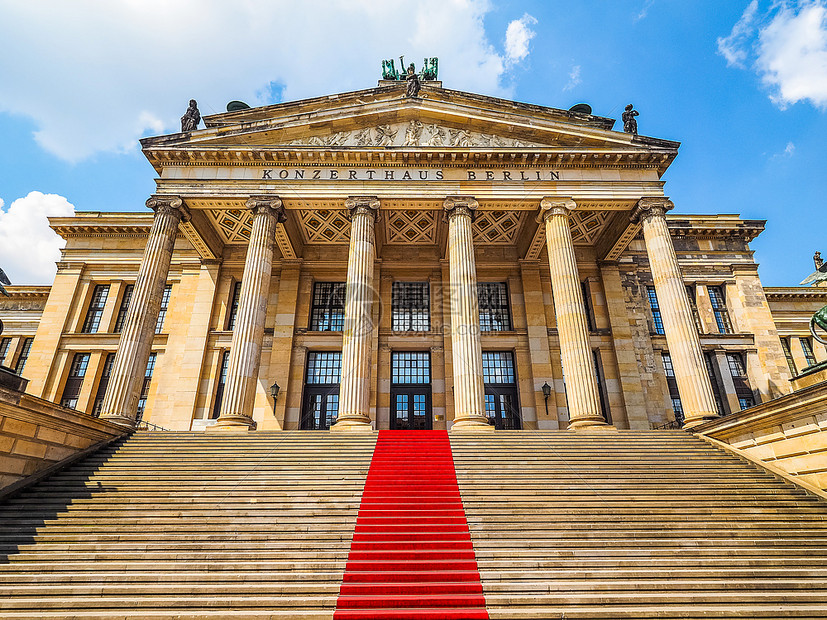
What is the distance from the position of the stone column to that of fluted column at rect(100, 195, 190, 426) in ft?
54.6

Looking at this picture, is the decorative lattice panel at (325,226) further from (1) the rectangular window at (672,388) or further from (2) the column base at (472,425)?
(1) the rectangular window at (672,388)

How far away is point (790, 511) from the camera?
10.1 m

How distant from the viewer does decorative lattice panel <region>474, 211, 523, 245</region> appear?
23.2m

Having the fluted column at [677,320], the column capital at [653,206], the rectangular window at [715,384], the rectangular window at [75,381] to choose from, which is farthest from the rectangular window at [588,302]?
the rectangular window at [75,381]

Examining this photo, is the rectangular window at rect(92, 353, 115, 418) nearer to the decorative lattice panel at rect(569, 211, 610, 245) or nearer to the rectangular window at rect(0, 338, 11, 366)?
the rectangular window at rect(0, 338, 11, 366)

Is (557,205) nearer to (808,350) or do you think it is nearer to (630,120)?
(630,120)

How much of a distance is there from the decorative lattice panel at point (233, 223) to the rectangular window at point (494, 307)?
42.5 ft

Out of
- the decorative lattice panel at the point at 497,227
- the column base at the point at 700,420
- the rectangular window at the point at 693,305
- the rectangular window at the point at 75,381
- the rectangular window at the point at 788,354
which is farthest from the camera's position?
the rectangular window at the point at 788,354

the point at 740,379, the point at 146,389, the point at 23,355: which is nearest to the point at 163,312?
the point at 146,389

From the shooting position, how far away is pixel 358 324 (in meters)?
18.1

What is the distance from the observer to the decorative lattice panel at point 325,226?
75.3 feet

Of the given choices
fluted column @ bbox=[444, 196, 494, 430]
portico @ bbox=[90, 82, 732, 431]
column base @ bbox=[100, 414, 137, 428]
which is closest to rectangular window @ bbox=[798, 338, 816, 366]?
portico @ bbox=[90, 82, 732, 431]

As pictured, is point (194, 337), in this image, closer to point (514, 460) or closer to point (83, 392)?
point (83, 392)

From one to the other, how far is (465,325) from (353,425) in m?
5.83
